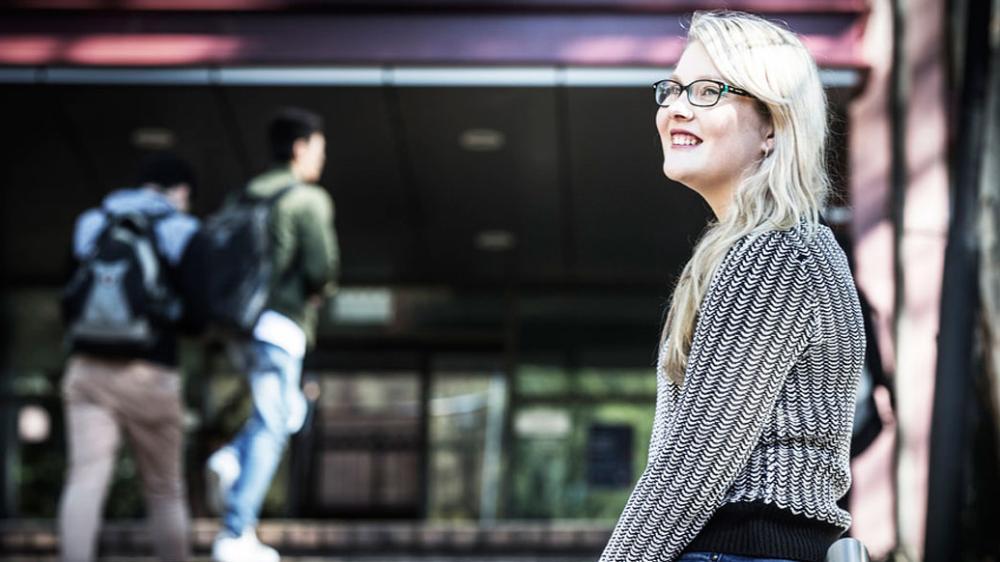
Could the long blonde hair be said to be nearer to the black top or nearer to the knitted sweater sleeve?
the knitted sweater sleeve

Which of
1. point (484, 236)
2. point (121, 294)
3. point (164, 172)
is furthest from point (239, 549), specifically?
point (484, 236)

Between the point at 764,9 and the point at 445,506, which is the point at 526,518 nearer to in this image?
the point at 445,506

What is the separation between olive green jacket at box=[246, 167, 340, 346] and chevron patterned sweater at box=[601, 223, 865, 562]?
15.0ft

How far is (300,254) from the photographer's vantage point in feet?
22.7

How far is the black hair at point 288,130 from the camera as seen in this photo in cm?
707

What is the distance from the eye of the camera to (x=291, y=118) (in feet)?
23.1

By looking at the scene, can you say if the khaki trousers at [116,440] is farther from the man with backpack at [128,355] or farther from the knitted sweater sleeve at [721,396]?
the knitted sweater sleeve at [721,396]

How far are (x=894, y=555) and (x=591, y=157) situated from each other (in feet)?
Result: 17.3

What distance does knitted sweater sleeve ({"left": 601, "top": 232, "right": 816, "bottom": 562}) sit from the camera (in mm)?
2295

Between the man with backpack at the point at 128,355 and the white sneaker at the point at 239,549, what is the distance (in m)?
0.16

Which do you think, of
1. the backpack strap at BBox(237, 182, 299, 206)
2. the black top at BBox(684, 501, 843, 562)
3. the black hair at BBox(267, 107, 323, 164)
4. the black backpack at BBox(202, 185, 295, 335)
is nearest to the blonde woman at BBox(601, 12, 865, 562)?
the black top at BBox(684, 501, 843, 562)

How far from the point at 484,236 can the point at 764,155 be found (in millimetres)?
11088

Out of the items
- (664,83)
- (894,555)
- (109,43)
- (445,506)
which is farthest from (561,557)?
(664,83)

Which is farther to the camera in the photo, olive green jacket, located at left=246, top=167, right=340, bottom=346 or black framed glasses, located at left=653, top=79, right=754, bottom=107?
olive green jacket, located at left=246, top=167, right=340, bottom=346
